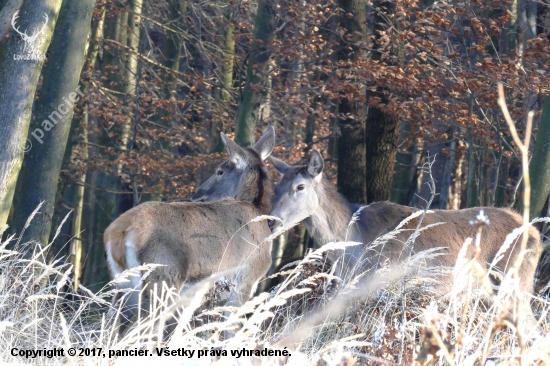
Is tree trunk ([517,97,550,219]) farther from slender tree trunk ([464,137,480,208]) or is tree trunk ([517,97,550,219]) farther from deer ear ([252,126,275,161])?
deer ear ([252,126,275,161])

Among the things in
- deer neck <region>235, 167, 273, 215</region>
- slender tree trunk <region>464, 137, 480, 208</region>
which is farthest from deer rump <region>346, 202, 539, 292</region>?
slender tree trunk <region>464, 137, 480, 208</region>

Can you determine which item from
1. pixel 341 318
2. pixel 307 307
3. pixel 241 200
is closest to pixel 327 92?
pixel 241 200

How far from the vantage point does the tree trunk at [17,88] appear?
7625mm

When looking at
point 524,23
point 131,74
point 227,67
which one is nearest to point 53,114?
point 227,67

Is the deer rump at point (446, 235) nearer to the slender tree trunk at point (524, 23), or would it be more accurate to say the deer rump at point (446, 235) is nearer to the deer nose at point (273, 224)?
the deer nose at point (273, 224)

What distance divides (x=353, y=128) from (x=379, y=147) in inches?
19.6

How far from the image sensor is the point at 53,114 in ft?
29.6

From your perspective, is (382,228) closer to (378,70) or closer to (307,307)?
(307,307)

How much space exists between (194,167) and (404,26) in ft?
16.1

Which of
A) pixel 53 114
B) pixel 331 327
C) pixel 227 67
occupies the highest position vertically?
pixel 227 67

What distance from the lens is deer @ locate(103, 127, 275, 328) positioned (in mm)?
6289

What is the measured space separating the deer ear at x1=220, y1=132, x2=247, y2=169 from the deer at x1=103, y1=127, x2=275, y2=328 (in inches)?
21.2

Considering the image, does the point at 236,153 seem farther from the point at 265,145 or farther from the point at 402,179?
the point at 402,179

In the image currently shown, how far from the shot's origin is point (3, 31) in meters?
7.72
